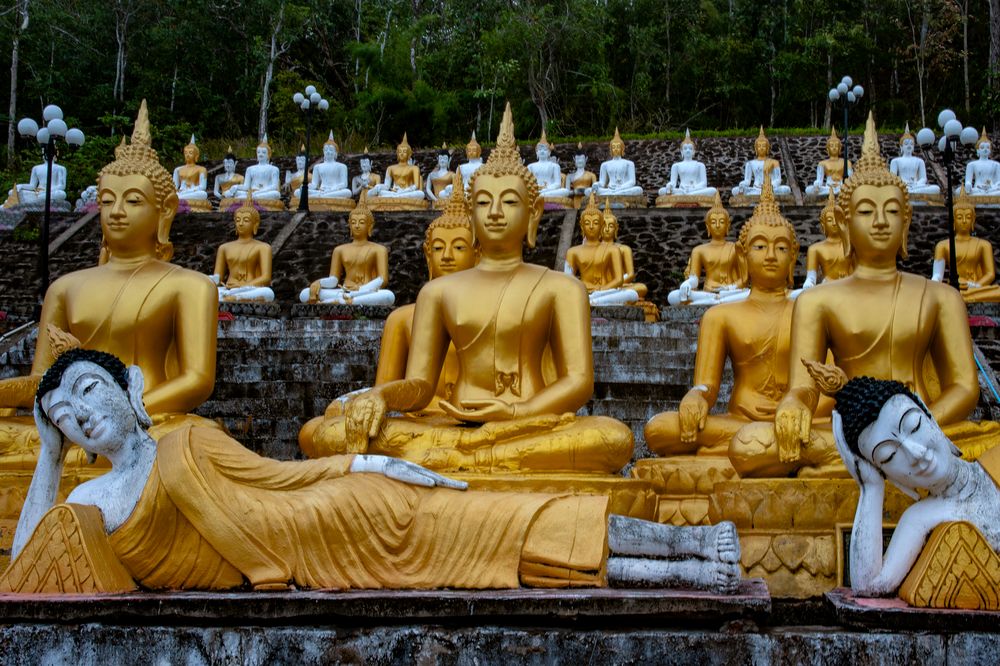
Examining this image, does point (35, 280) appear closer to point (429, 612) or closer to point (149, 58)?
point (429, 612)

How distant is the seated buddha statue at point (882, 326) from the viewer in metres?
6.50

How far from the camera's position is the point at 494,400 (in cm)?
662

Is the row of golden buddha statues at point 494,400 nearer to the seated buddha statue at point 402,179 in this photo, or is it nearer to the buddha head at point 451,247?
the buddha head at point 451,247

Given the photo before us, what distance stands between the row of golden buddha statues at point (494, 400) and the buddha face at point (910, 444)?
0.01 meters

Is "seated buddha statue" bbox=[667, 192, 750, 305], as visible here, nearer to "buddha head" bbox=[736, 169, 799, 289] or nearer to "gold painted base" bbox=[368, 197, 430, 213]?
"buddha head" bbox=[736, 169, 799, 289]

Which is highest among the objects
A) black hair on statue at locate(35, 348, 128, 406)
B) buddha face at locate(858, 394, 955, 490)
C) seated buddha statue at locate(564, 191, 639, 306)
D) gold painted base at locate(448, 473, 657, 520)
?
seated buddha statue at locate(564, 191, 639, 306)

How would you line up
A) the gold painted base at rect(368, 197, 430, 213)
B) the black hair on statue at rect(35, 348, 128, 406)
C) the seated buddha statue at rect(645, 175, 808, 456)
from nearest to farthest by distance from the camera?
the black hair on statue at rect(35, 348, 128, 406)
the seated buddha statue at rect(645, 175, 808, 456)
the gold painted base at rect(368, 197, 430, 213)

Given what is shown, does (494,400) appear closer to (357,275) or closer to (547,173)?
(357,275)

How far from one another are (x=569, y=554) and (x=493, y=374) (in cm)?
240

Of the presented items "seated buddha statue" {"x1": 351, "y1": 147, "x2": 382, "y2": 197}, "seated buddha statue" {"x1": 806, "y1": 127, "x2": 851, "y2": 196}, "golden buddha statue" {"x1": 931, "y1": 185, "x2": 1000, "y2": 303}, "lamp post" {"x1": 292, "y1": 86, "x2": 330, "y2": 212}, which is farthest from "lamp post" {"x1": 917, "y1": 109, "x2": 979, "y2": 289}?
"seated buddha statue" {"x1": 351, "y1": 147, "x2": 382, "y2": 197}

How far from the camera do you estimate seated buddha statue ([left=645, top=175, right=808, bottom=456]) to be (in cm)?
710

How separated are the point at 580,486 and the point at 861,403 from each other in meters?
1.91

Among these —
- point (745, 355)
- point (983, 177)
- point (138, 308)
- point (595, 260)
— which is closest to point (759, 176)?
point (983, 177)

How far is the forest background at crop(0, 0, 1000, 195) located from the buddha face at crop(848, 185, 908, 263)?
89.6ft
